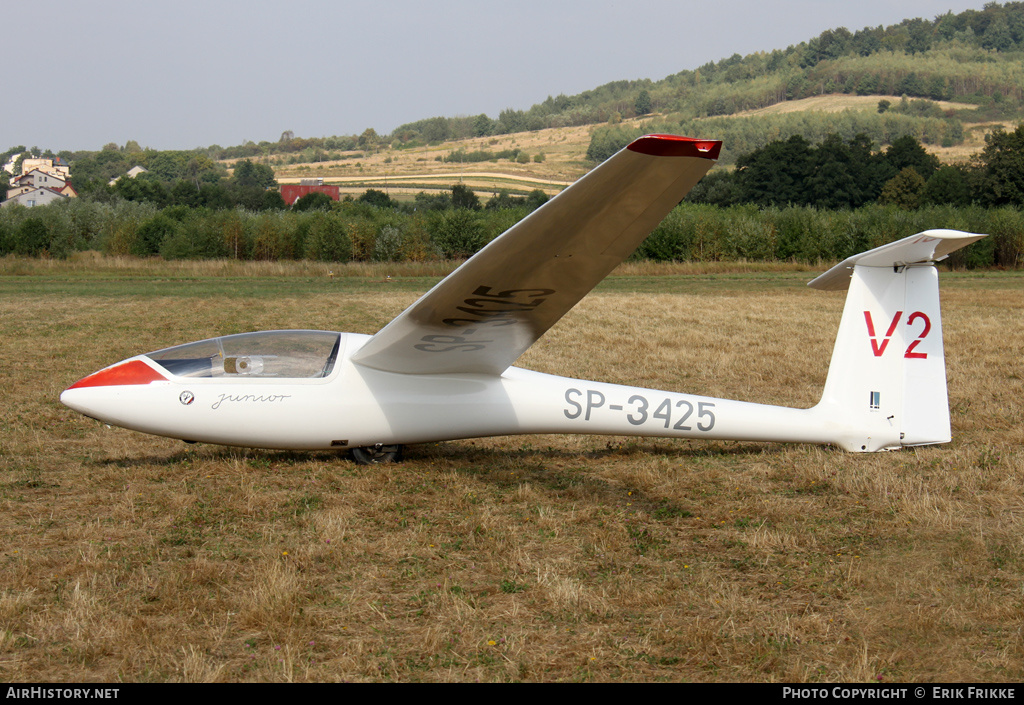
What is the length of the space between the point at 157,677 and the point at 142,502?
3.24m

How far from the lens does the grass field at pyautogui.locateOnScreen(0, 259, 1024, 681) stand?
4344mm

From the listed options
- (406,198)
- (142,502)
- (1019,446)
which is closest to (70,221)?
(142,502)

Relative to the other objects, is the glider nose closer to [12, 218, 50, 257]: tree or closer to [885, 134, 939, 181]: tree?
[12, 218, 50, 257]: tree

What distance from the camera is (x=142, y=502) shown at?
6988 millimetres

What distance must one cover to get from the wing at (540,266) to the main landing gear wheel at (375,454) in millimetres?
856

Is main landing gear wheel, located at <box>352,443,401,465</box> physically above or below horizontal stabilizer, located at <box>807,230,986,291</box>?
below

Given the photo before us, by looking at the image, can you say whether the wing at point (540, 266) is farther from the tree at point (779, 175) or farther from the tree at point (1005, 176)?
the tree at point (779, 175)

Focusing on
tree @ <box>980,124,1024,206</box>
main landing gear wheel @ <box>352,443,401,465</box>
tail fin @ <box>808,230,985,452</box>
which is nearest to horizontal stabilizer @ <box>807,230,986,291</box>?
tail fin @ <box>808,230,985,452</box>

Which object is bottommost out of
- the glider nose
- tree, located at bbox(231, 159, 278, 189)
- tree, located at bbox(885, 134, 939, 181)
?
the glider nose

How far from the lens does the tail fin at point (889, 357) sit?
8.02 metres

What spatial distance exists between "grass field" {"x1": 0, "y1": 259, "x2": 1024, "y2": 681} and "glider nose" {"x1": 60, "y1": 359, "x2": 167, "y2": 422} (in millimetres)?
657

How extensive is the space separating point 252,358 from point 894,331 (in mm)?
6281

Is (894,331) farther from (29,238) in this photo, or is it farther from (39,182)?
(39,182)

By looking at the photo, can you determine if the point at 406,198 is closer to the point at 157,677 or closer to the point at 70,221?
the point at 70,221
